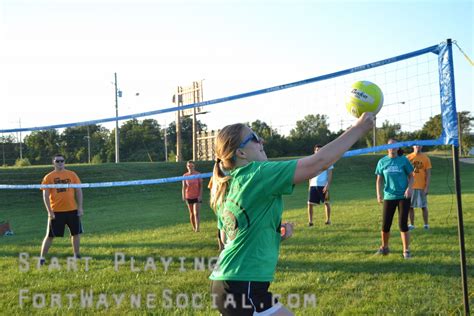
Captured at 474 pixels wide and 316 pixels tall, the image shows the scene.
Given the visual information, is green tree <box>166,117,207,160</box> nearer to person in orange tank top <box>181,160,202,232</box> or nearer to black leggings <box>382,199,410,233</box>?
person in orange tank top <box>181,160,202,232</box>

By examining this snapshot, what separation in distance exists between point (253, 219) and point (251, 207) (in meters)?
0.07

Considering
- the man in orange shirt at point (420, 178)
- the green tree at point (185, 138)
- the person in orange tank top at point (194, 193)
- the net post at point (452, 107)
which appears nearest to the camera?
the net post at point (452, 107)

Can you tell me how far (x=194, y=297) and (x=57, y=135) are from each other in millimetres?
34840

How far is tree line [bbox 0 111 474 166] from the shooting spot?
3047 centimetres

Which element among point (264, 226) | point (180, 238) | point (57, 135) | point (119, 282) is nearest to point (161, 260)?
point (119, 282)

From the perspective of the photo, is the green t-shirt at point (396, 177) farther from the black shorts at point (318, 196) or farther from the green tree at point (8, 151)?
the green tree at point (8, 151)

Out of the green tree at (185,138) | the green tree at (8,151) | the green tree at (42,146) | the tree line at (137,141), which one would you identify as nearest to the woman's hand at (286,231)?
the tree line at (137,141)

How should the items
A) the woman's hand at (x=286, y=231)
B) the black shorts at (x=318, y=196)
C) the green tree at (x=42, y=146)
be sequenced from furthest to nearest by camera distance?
1. the green tree at (x=42, y=146)
2. the black shorts at (x=318, y=196)
3. the woman's hand at (x=286, y=231)

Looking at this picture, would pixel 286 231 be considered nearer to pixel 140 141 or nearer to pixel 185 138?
pixel 140 141

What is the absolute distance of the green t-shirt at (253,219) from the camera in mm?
2529

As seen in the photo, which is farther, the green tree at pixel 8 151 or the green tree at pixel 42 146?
the green tree at pixel 42 146

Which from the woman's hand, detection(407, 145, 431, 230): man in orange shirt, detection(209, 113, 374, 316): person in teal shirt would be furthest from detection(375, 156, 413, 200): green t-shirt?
detection(209, 113, 374, 316): person in teal shirt

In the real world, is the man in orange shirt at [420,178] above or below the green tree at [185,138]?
below

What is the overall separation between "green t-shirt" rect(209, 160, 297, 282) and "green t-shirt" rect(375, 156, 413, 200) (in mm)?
5402
